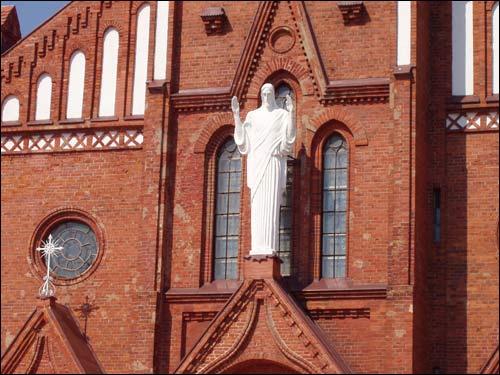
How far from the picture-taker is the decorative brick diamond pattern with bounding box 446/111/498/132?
35.2 meters

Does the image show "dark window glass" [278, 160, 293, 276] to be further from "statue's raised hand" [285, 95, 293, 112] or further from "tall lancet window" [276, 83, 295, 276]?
"statue's raised hand" [285, 95, 293, 112]

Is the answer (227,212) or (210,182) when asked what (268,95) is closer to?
(210,182)

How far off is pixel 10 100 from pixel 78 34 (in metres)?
2.16

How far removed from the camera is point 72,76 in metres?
37.7

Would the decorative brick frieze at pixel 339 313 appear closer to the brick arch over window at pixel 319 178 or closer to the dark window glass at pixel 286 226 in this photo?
the brick arch over window at pixel 319 178

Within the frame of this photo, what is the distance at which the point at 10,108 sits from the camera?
37906 mm

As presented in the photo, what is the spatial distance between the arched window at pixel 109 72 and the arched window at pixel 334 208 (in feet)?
16.9

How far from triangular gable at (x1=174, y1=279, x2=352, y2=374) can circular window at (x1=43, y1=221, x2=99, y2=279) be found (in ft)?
13.1

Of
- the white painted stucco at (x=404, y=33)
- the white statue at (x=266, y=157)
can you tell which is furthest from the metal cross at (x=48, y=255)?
the white painted stucco at (x=404, y=33)

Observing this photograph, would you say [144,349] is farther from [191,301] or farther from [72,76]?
[72,76]

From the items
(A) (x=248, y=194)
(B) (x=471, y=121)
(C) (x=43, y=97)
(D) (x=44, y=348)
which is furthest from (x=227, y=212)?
(B) (x=471, y=121)

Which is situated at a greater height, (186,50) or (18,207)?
(186,50)

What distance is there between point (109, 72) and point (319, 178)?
5692 mm

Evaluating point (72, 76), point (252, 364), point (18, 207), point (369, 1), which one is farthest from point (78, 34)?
point (252, 364)
